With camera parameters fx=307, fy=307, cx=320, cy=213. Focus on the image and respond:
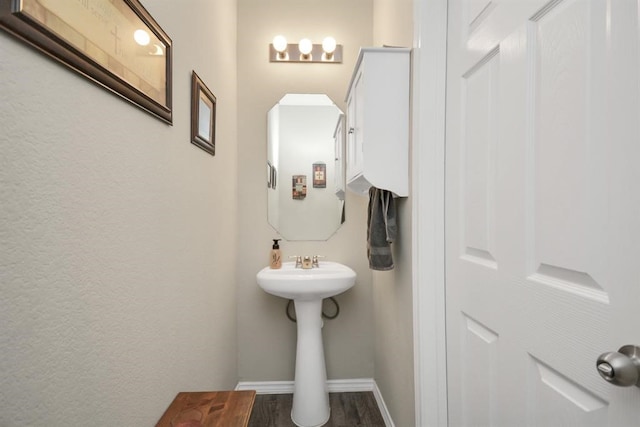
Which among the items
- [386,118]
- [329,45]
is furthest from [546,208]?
[329,45]

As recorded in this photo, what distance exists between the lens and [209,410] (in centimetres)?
96

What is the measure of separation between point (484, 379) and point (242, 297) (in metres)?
1.54

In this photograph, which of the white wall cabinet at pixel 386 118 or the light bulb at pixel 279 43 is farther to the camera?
the light bulb at pixel 279 43

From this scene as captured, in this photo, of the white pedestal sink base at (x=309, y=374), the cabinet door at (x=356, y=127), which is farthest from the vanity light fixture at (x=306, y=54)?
the white pedestal sink base at (x=309, y=374)

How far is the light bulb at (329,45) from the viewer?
2.01 metres

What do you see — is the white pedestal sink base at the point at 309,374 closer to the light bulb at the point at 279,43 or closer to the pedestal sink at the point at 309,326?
the pedestal sink at the point at 309,326

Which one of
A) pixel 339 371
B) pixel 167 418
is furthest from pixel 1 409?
pixel 339 371

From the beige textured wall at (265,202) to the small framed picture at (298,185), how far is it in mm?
207

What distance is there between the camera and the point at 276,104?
2068 millimetres

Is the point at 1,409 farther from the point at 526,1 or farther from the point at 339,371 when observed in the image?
the point at 339,371

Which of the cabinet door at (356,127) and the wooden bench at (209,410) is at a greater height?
the cabinet door at (356,127)

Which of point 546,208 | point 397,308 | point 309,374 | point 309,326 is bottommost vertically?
point 309,374

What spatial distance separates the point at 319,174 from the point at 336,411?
1471 millimetres

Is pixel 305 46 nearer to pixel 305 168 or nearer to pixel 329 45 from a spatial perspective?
pixel 329 45
